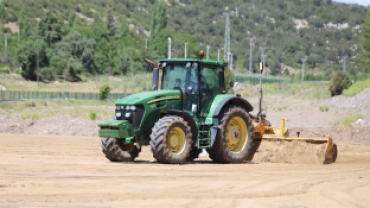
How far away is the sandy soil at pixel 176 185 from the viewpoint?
6.09 meters

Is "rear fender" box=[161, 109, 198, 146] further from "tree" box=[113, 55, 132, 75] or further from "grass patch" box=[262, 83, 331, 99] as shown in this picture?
"tree" box=[113, 55, 132, 75]

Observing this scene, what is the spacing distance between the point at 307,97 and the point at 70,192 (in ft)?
133

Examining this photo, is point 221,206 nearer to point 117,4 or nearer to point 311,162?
point 311,162

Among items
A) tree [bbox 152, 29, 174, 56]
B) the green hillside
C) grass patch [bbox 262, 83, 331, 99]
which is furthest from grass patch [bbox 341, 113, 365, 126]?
tree [bbox 152, 29, 174, 56]

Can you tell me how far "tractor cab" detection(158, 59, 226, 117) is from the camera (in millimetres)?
10539

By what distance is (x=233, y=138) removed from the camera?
11.3 meters

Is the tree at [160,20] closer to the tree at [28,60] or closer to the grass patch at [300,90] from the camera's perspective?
the tree at [28,60]

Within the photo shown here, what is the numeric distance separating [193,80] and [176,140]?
1562mm

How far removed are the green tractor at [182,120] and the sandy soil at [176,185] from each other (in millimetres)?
641

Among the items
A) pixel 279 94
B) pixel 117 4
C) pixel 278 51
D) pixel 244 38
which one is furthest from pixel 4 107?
→ pixel 117 4

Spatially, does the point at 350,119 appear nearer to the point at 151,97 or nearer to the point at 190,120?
the point at 190,120

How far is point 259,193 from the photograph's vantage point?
6.85 metres

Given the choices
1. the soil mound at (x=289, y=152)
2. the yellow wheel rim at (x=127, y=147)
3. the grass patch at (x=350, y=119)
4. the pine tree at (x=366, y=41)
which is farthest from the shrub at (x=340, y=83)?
the yellow wheel rim at (x=127, y=147)

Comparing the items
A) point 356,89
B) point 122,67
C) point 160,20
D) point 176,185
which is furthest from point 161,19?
point 176,185
